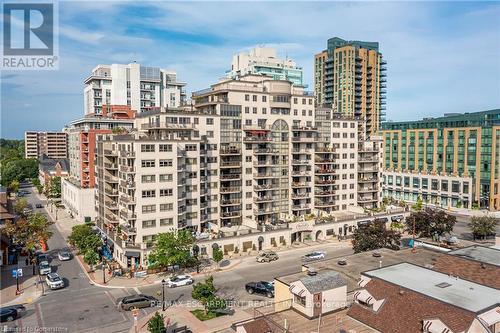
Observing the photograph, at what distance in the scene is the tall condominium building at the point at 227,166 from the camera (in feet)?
221

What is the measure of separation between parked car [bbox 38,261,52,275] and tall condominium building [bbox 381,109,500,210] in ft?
361

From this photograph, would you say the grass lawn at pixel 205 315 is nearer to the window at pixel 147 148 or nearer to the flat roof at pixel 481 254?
the window at pixel 147 148

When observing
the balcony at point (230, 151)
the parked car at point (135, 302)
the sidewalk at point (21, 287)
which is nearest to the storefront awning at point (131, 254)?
the sidewalk at point (21, 287)

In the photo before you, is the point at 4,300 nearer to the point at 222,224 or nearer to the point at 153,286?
the point at 153,286

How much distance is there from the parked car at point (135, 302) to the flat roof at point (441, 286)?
27.2 meters

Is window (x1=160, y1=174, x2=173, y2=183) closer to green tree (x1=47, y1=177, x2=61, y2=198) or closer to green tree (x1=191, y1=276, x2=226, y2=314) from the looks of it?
green tree (x1=191, y1=276, x2=226, y2=314)

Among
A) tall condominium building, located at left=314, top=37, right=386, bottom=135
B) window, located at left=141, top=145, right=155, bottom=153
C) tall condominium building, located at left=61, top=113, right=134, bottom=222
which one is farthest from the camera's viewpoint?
tall condominium building, located at left=314, top=37, right=386, bottom=135

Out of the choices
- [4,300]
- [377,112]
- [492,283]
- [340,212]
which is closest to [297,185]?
[340,212]

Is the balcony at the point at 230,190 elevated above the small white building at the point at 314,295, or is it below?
above

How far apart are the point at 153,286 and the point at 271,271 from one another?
18.3 m

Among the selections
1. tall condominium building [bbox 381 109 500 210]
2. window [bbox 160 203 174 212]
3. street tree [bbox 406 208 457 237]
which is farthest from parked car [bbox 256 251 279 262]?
tall condominium building [bbox 381 109 500 210]

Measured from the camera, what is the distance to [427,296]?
33906 millimetres

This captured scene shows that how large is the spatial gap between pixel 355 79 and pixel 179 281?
150380mm

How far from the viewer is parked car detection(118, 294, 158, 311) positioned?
49.8 m
